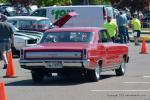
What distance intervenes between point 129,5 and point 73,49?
45767 millimetres

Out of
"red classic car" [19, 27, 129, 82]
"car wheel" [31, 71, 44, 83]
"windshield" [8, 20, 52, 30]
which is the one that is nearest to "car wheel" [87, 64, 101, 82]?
"red classic car" [19, 27, 129, 82]

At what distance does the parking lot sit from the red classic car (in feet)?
1.15

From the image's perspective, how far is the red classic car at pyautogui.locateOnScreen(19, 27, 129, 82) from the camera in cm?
1622

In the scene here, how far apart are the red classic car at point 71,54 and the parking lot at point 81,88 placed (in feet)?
1.15

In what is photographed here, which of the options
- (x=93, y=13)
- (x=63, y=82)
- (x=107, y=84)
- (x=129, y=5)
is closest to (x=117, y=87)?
(x=107, y=84)

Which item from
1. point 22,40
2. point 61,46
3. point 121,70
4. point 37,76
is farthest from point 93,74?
point 22,40

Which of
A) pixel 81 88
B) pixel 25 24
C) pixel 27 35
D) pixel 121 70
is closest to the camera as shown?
pixel 81 88

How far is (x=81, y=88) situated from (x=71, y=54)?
1.10 metres

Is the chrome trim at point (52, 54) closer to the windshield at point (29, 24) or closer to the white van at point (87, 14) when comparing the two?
the windshield at point (29, 24)

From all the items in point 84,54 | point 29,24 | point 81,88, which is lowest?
point 29,24

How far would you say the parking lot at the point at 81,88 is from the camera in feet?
45.5

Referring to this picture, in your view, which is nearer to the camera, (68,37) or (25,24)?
(68,37)

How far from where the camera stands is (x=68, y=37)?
1739cm

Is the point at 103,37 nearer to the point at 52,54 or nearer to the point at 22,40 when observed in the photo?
the point at 52,54
